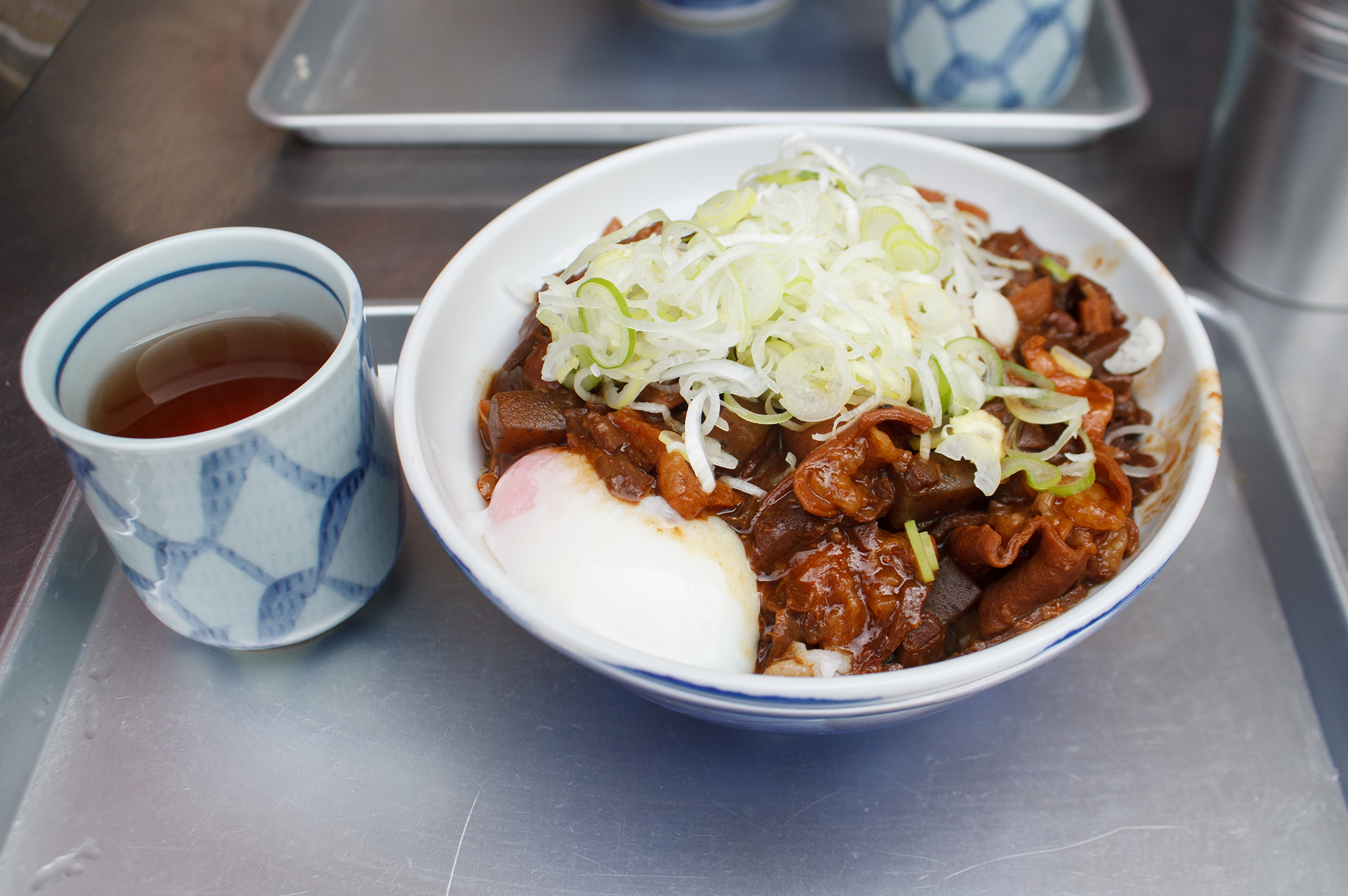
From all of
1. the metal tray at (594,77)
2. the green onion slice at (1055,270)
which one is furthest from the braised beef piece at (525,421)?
the metal tray at (594,77)

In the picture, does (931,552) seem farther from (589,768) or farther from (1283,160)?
(1283,160)

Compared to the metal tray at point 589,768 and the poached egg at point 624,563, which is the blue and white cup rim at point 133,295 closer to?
the poached egg at point 624,563

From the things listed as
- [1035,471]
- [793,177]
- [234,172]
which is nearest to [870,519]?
[1035,471]

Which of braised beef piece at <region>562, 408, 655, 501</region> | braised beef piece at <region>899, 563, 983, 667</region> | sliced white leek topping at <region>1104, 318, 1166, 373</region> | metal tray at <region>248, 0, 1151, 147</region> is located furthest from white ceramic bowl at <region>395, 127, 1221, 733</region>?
metal tray at <region>248, 0, 1151, 147</region>

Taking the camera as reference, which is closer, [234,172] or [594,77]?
[234,172]

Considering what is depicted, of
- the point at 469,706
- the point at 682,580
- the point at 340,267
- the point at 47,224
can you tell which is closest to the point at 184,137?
the point at 47,224

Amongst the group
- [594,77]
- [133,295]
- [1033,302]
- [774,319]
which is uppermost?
[133,295]
